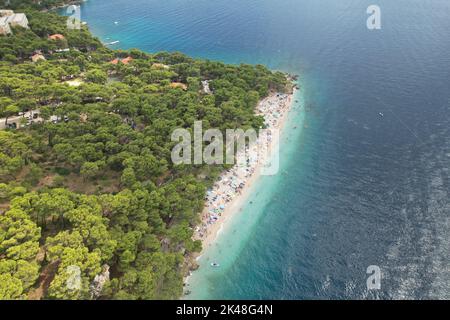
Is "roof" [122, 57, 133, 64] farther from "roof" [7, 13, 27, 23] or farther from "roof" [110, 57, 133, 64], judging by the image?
"roof" [7, 13, 27, 23]

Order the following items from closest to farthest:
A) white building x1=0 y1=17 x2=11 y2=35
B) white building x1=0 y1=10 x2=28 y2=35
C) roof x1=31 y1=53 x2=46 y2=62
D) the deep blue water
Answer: the deep blue water < roof x1=31 y1=53 x2=46 y2=62 < white building x1=0 y1=17 x2=11 y2=35 < white building x1=0 y1=10 x2=28 y2=35

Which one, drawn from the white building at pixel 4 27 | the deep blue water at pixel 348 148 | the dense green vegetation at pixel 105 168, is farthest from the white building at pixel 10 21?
the deep blue water at pixel 348 148

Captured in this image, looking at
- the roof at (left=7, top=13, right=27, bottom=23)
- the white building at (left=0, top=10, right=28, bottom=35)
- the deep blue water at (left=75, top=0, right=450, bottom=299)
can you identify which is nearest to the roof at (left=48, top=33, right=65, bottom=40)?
the white building at (left=0, top=10, right=28, bottom=35)

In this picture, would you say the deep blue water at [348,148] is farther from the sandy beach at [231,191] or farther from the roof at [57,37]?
the roof at [57,37]

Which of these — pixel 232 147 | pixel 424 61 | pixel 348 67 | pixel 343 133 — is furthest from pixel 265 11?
pixel 232 147

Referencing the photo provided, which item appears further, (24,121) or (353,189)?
(24,121)

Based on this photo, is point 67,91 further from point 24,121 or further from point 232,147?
point 232,147
